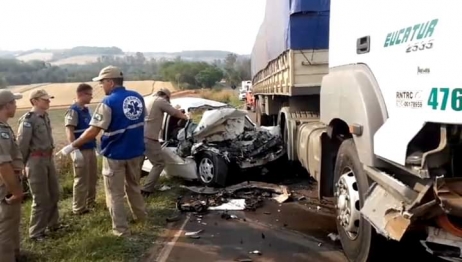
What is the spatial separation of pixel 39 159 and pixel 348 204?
3608 mm

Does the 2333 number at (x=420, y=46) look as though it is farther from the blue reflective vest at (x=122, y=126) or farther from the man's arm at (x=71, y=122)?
the man's arm at (x=71, y=122)

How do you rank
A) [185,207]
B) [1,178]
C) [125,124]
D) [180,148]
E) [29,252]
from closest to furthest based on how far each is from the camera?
[1,178], [29,252], [125,124], [185,207], [180,148]

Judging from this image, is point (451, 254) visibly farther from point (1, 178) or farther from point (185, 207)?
point (185, 207)

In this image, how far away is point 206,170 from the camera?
8.82 meters

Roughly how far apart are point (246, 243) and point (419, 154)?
314cm

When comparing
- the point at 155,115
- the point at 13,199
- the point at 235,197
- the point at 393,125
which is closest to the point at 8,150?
the point at 13,199

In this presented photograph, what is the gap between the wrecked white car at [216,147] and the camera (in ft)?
28.8

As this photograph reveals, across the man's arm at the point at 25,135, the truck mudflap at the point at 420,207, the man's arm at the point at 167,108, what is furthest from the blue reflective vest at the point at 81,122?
the truck mudflap at the point at 420,207

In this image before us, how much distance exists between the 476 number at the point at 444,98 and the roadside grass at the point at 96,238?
359 centimetres

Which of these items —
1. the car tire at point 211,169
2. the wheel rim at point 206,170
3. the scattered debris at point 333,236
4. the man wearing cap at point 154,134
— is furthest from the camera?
the wheel rim at point 206,170

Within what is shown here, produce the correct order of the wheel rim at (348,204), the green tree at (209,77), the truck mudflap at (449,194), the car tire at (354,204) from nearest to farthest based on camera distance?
1. the truck mudflap at (449,194)
2. the car tire at (354,204)
3. the wheel rim at (348,204)
4. the green tree at (209,77)

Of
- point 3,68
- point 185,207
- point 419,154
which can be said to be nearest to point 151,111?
point 185,207

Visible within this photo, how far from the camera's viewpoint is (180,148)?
930 cm

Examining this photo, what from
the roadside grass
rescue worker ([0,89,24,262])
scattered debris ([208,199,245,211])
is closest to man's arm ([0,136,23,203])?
rescue worker ([0,89,24,262])
